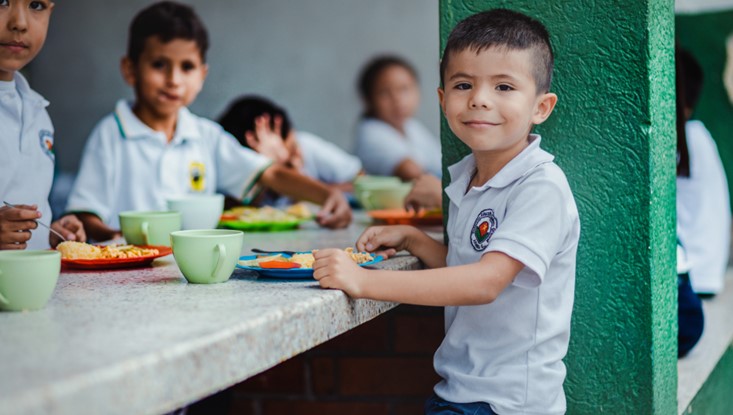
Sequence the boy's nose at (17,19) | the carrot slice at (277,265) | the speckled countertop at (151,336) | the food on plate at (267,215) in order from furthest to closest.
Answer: the food on plate at (267,215) < the boy's nose at (17,19) < the carrot slice at (277,265) < the speckled countertop at (151,336)

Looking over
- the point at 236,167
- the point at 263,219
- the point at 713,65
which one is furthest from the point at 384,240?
Answer: the point at 713,65

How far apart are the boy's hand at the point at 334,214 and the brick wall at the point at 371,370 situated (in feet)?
0.98

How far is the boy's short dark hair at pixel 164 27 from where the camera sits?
106 inches

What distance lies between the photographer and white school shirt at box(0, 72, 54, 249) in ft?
6.20

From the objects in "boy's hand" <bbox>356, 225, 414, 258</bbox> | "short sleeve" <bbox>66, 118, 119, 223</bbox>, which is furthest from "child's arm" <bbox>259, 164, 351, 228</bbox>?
"boy's hand" <bbox>356, 225, 414, 258</bbox>

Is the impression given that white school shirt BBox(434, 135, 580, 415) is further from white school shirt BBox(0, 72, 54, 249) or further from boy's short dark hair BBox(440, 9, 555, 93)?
white school shirt BBox(0, 72, 54, 249)

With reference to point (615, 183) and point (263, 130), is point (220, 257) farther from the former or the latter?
point (263, 130)

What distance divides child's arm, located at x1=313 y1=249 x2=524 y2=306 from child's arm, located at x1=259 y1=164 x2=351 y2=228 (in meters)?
0.93

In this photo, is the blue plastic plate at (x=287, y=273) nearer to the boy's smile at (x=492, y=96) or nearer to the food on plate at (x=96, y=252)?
the food on plate at (x=96, y=252)

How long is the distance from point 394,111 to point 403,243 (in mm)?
4331

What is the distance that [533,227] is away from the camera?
1.45 metres

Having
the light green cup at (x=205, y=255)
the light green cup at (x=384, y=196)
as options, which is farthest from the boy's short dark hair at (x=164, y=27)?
the light green cup at (x=205, y=255)

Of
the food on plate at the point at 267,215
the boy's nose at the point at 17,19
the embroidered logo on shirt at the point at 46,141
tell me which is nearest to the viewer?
the boy's nose at the point at 17,19

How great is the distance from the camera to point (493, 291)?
1426 millimetres
